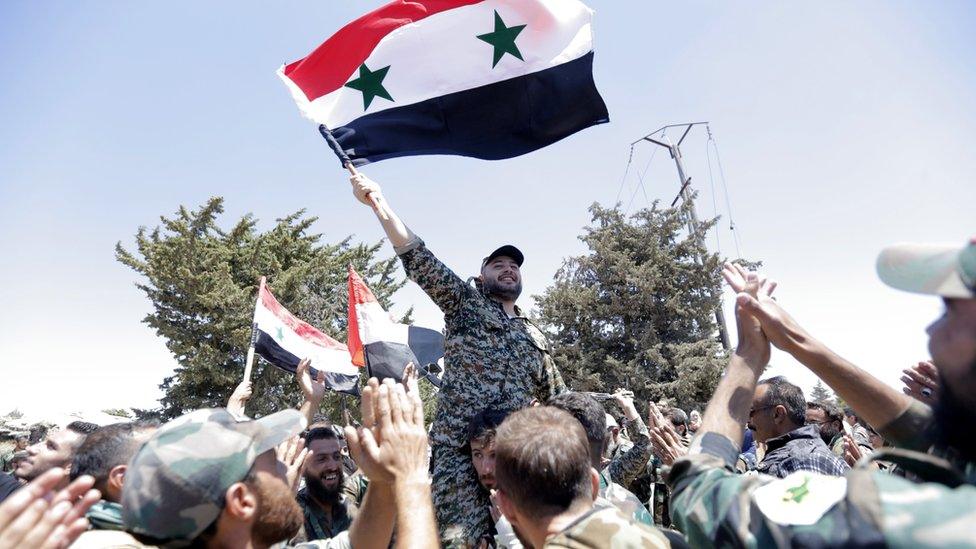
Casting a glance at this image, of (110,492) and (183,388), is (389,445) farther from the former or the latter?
(183,388)

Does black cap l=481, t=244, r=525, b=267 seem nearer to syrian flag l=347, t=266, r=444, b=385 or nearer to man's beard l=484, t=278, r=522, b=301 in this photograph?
man's beard l=484, t=278, r=522, b=301

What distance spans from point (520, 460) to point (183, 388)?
22.9 metres

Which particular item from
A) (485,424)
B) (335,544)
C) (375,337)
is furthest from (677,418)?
(335,544)

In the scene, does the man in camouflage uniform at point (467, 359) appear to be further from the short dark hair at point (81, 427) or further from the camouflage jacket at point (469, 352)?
the short dark hair at point (81, 427)

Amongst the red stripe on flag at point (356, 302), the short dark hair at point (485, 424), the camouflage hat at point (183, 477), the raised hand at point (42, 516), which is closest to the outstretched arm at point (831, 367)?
A: the short dark hair at point (485, 424)

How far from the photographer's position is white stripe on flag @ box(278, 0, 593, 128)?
524 centimetres

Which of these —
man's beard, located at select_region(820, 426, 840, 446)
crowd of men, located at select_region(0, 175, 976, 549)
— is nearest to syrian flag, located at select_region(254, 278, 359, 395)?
crowd of men, located at select_region(0, 175, 976, 549)

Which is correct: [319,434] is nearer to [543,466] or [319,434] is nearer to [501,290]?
[501,290]

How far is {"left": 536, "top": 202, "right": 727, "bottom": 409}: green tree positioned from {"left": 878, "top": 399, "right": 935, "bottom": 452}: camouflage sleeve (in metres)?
23.1

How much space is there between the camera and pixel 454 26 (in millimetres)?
5266

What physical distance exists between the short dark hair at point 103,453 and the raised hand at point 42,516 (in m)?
1.39

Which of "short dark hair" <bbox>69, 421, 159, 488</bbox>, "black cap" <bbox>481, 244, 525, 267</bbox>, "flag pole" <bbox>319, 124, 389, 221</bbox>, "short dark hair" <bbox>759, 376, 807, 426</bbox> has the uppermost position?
"flag pole" <bbox>319, 124, 389, 221</bbox>

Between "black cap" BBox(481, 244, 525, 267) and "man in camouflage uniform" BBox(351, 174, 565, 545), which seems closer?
"man in camouflage uniform" BBox(351, 174, 565, 545)

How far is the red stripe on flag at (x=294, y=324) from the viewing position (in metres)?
8.20
